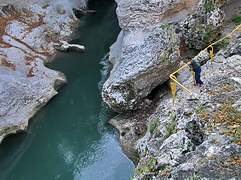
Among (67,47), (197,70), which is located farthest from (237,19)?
(67,47)

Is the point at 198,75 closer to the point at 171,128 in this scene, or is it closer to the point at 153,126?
the point at 153,126

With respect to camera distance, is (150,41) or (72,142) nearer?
(72,142)

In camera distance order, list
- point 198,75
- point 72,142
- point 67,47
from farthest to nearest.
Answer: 1. point 67,47
2. point 72,142
3. point 198,75

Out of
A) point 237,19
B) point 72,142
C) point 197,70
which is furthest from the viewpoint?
point 237,19

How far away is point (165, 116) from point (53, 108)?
36.7 ft

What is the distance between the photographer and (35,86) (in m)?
24.2

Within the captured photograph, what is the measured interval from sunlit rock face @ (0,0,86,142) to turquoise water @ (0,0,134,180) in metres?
0.95

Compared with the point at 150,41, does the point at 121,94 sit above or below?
below

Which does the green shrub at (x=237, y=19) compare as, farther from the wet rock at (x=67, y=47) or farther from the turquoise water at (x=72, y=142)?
the wet rock at (x=67, y=47)

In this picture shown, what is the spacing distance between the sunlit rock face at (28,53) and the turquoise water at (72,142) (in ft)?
3.11

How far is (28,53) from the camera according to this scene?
93.1 feet

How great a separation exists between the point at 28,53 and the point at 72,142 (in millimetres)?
12159

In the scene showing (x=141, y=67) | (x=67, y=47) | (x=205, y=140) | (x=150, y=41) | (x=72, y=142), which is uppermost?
(x=205, y=140)

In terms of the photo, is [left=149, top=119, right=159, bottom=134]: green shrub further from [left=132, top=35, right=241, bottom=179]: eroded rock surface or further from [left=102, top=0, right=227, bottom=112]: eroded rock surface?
[left=102, top=0, right=227, bottom=112]: eroded rock surface
